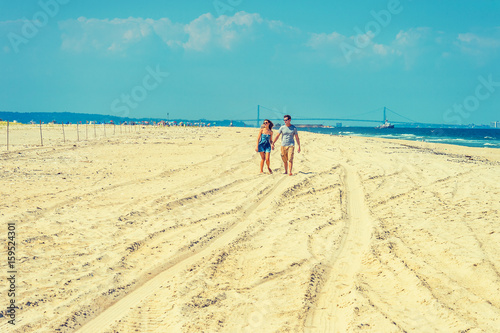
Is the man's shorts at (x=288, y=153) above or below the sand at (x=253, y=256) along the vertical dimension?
above

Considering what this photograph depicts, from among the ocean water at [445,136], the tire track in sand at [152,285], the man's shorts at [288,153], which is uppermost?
the ocean water at [445,136]

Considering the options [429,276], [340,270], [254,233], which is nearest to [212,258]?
[254,233]

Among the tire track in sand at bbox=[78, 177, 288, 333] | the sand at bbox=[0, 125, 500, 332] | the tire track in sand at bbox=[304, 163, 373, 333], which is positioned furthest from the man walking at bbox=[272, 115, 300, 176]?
the tire track in sand at bbox=[78, 177, 288, 333]

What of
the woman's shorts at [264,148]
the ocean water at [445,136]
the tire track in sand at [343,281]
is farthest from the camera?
the ocean water at [445,136]

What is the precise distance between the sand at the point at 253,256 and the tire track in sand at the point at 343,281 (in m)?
0.01

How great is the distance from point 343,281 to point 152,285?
1.73 metres

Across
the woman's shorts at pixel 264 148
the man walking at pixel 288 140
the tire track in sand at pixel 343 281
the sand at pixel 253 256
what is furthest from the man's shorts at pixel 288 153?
the tire track in sand at pixel 343 281

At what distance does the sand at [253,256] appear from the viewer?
307 cm

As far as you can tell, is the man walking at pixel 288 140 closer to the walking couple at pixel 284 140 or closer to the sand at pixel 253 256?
the walking couple at pixel 284 140

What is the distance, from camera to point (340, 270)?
13.0 feet

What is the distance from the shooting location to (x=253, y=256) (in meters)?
4.30

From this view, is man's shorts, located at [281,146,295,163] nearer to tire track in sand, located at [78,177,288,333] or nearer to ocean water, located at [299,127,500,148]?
tire track in sand, located at [78,177,288,333]

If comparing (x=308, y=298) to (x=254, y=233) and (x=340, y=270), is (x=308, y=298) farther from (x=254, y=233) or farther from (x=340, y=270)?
(x=254, y=233)

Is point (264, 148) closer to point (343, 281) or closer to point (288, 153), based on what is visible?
point (288, 153)
